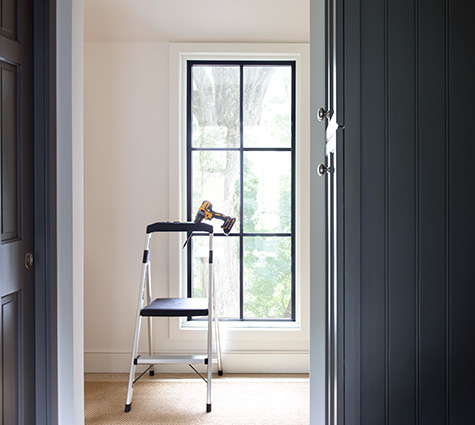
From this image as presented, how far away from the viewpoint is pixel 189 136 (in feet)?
10.7

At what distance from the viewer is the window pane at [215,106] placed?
10.7ft

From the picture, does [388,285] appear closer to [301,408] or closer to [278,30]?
[301,408]

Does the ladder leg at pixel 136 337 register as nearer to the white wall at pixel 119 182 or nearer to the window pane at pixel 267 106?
the white wall at pixel 119 182

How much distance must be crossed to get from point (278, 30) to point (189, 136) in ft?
3.03

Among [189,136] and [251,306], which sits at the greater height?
[189,136]

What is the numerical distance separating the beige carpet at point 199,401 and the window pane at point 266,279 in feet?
1.52

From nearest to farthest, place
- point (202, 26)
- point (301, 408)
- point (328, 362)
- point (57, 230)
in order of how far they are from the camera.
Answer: point (328, 362) → point (57, 230) → point (301, 408) → point (202, 26)

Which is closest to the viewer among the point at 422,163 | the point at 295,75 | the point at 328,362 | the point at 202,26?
the point at 422,163

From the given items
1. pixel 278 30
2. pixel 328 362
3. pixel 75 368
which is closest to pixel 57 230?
pixel 75 368

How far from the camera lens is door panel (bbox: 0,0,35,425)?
165 cm

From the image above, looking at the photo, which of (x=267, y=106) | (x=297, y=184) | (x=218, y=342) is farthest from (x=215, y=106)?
(x=218, y=342)

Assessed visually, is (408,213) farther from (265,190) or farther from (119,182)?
(119,182)

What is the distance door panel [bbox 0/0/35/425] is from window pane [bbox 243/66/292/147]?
5.52 ft

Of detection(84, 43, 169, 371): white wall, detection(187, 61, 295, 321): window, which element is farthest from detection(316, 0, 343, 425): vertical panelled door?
detection(84, 43, 169, 371): white wall
